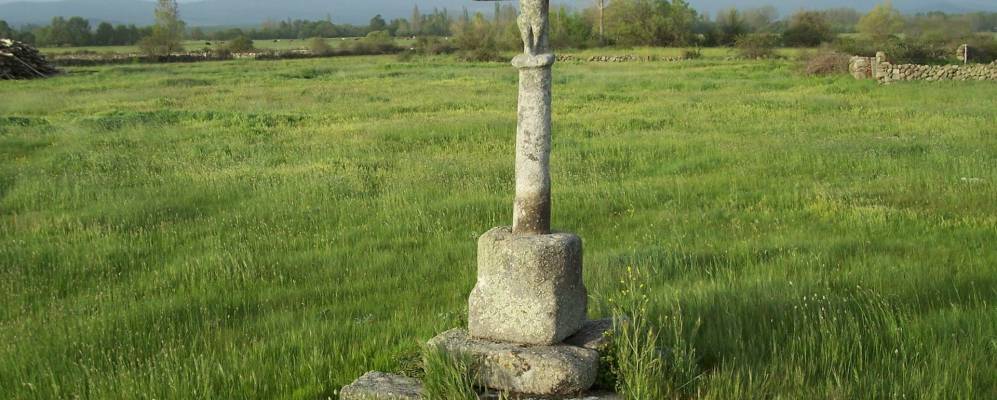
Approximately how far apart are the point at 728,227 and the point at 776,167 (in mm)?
4116

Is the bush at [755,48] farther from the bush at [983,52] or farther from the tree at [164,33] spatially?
the tree at [164,33]

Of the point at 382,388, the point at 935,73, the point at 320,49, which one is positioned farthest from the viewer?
the point at 320,49

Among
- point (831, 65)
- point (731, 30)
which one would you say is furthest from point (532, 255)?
point (731, 30)

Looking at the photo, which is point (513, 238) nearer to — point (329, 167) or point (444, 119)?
point (329, 167)

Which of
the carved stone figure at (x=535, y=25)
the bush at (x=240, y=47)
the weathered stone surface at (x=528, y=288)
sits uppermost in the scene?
the bush at (x=240, y=47)

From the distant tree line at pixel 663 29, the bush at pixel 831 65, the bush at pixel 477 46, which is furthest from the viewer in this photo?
the distant tree line at pixel 663 29

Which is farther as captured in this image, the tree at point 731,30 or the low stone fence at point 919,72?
the tree at point 731,30

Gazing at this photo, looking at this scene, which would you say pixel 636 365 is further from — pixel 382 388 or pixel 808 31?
pixel 808 31

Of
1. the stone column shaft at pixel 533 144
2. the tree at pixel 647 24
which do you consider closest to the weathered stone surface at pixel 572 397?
the stone column shaft at pixel 533 144

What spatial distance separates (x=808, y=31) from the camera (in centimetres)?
6781

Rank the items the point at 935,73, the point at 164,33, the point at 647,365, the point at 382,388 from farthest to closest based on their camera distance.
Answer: the point at 164,33 → the point at 935,73 → the point at 382,388 → the point at 647,365

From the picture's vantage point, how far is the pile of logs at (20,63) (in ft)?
140

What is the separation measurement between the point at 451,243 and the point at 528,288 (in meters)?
4.07

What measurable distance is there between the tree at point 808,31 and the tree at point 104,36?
287 ft
